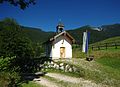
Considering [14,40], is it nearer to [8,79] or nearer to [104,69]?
[104,69]

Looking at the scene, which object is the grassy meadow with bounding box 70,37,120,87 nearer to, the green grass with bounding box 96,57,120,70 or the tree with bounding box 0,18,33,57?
the green grass with bounding box 96,57,120,70

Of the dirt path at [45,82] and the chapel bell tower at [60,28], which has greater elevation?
the chapel bell tower at [60,28]

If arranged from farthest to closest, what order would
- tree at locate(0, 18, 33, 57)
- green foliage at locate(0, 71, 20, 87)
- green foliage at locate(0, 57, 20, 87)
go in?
1. tree at locate(0, 18, 33, 57)
2. green foliage at locate(0, 71, 20, 87)
3. green foliage at locate(0, 57, 20, 87)

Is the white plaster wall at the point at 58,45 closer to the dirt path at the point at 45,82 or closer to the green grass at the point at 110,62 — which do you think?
the green grass at the point at 110,62

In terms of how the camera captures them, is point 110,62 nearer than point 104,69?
No

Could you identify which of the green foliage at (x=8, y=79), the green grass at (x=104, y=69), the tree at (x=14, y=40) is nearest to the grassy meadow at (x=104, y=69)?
the green grass at (x=104, y=69)

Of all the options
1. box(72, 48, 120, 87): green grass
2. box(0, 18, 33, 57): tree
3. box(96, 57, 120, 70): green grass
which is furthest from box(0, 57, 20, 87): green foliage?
box(0, 18, 33, 57): tree

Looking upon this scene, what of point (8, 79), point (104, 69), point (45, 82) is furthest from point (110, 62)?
point (8, 79)

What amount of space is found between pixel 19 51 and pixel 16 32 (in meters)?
3.99

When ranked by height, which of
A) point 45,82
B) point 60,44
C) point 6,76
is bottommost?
point 45,82

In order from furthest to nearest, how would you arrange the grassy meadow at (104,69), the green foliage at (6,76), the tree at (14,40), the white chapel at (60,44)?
the tree at (14,40)
the white chapel at (60,44)
the grassy meadow at (104,69)
the green foliage at (6,76)

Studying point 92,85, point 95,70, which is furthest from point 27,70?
point 92,85

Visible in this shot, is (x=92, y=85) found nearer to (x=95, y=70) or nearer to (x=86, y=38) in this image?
(x=95, y=70)

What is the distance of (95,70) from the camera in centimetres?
3344
